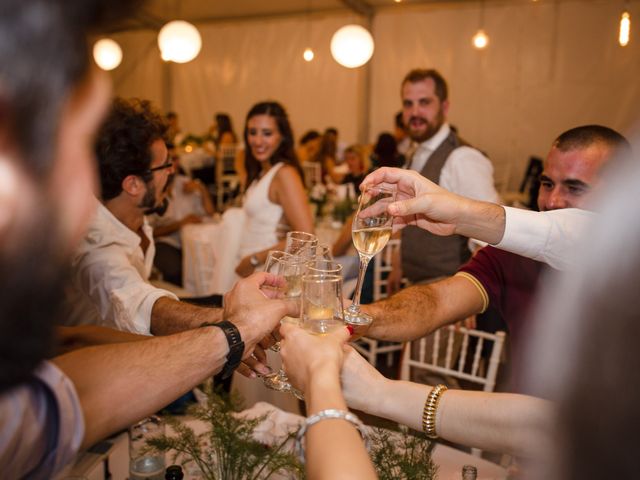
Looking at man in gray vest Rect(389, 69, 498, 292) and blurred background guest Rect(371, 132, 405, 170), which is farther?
blurred background guest Rect(371, 132, 405, 170)

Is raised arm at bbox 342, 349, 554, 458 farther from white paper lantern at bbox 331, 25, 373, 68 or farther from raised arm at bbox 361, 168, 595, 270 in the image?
white paper lantern at bbox 331, 25, 373, 68

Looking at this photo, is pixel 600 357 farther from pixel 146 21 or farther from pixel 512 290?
pixel 146 21

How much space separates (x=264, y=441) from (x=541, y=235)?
1.09 metres

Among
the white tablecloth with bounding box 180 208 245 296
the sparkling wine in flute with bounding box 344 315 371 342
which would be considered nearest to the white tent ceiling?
the white tablecloth with bounding box 180 208 245 296

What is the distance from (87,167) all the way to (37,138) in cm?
Result: 11

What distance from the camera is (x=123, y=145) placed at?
247 centimetres

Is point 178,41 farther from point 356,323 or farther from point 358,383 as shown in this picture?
point 358,383

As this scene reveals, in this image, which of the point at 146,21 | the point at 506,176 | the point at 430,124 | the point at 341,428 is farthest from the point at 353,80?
the point at 341,428

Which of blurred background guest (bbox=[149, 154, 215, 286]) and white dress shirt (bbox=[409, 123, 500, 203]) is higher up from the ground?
white dress shirt (bbox=[409, 123, 500, 203])

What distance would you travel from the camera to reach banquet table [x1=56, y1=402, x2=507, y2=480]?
1601 millimetres

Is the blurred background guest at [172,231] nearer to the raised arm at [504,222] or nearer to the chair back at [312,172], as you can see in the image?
the chair back at [312,172]

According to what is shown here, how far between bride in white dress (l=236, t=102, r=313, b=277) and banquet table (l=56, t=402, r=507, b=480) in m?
1.81

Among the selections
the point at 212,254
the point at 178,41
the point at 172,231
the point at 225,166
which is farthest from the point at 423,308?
the point at 225,166

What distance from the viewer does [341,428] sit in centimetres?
96
